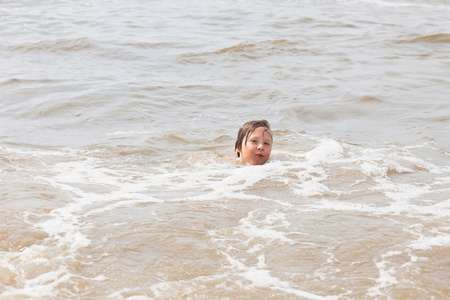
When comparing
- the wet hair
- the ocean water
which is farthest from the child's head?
the ocean water

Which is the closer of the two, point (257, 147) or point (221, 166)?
point (221, 166)

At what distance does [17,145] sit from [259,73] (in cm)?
593

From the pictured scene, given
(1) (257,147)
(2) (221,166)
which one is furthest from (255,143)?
(2) (221,166)

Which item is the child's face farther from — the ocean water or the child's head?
the ocean water

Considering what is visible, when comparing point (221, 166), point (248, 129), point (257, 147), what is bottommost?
point (221, 166)

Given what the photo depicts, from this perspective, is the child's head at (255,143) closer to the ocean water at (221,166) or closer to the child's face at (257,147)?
the child's face at (257,147)

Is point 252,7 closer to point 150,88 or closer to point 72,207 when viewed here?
point 150,88

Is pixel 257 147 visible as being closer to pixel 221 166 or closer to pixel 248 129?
pixel 248 129

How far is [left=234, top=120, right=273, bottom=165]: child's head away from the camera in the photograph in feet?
21.9

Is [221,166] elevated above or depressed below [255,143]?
below

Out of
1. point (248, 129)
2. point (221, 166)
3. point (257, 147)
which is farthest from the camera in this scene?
point (248, 129)

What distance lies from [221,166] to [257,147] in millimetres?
468

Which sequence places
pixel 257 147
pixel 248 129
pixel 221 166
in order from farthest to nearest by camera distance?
pixel 248 129
pixel 257 147
pixel 221 166

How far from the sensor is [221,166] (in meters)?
6.53
